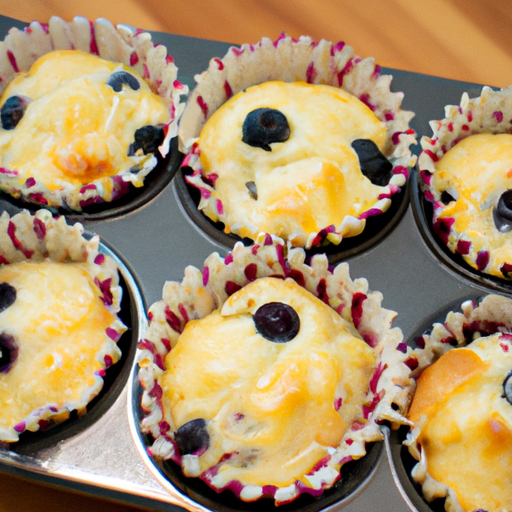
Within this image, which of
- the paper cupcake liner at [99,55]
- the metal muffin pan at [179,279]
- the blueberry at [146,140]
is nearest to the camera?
the metal muffin pan at [179,279]

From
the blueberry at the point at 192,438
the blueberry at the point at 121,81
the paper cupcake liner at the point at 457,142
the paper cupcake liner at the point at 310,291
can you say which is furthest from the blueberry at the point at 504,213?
the blueberry at the point at 121,81

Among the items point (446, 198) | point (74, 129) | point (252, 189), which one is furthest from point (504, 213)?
point (74, 129)

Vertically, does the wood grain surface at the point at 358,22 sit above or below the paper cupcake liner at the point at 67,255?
above

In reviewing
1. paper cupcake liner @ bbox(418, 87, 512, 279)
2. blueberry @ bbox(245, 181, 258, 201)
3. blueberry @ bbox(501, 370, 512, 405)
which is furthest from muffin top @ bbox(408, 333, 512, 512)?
blueberry @ bbox(245, 181, 258, 201)

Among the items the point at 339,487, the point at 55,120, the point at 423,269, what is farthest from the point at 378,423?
the point at 55,120

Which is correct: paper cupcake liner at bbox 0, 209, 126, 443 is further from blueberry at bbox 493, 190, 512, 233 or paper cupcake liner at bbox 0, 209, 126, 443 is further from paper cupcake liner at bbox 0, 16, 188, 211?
blueberry at bbox 493, 190, 512, 233

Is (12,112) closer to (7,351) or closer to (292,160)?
(7,351)

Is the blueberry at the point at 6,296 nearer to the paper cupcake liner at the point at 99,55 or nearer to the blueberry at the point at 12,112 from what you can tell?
the paper cupcake liner at the point at 99,55

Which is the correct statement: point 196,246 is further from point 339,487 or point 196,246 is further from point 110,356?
point 339,487
